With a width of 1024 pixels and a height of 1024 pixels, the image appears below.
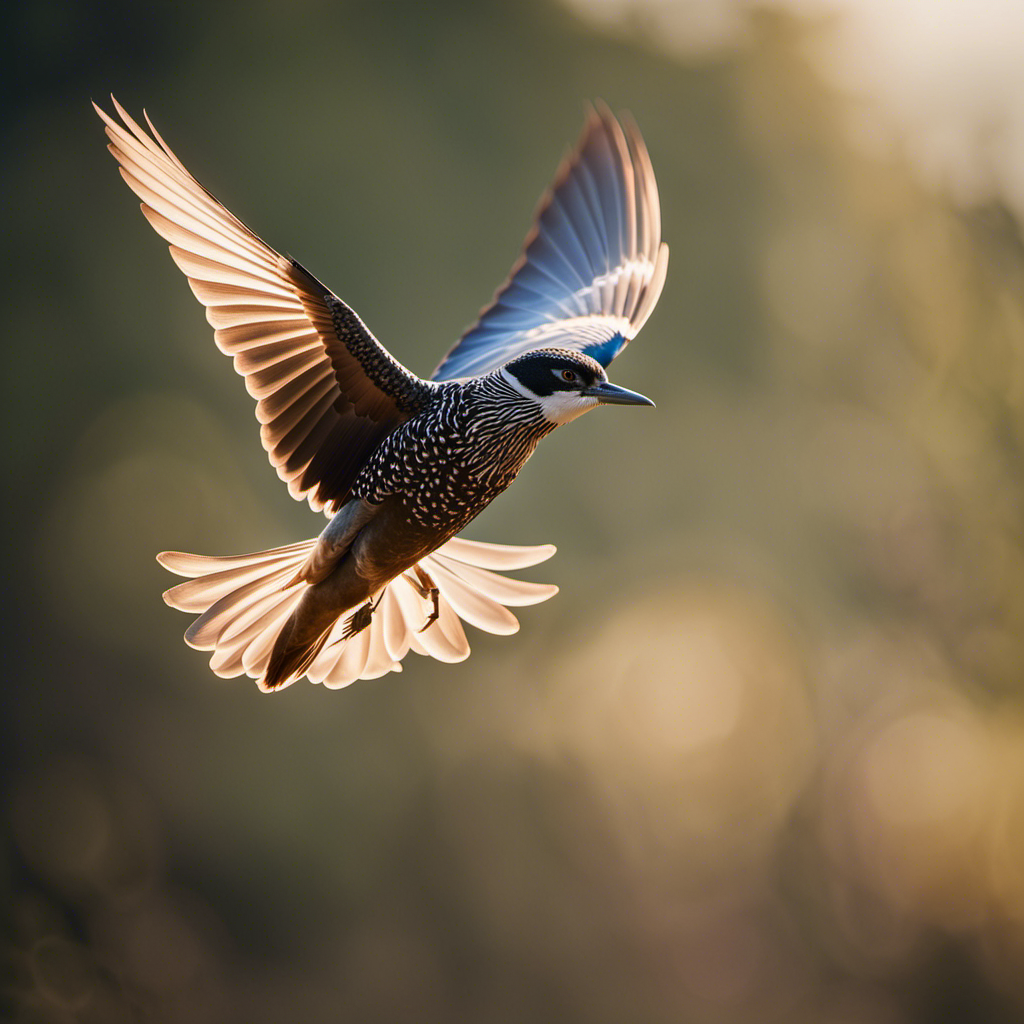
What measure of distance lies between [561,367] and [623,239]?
112 cm

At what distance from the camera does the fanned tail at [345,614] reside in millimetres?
2424

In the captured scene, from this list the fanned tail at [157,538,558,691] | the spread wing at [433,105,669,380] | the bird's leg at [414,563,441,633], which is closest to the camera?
the fanned tail at [157,538,558,691]

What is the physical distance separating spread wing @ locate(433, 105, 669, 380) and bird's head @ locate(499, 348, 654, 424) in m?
0.70

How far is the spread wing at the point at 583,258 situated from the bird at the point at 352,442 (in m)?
0.02

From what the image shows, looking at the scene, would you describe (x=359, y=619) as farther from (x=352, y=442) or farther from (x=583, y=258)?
(x=583, y=258)

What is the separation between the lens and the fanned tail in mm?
2424

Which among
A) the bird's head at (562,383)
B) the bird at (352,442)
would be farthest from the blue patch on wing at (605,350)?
the bird's head at (562,383)

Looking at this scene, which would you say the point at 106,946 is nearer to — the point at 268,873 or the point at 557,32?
the point at 268,873

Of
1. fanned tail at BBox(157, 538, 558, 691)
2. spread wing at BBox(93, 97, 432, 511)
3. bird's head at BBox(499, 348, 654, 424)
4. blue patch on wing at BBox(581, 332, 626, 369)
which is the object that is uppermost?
blue patch on wing at BBox(581, 332, 626, 369)

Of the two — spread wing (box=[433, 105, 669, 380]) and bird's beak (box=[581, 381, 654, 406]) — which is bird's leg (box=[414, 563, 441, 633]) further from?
bird's beak (box=[581, 381, 654, 406])

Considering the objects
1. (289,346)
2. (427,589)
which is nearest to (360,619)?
(427,589)

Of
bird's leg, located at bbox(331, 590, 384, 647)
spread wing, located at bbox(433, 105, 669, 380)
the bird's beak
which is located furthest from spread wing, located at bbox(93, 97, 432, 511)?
spread wing, located at bbox(433, 105, 669, 380)

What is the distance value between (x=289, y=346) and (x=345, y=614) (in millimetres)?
729

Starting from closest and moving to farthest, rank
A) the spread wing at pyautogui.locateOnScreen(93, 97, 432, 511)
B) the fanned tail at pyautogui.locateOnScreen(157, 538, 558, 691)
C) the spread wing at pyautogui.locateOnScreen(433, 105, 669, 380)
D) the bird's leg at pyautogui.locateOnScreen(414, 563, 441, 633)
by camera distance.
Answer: the spread wing at pyautogui.locateOnScreen(93, 97, 432, 511)
the fanned tail at pyautogui.locateOnScreen(157, 538, 558, 691)
the bird's leg at pyautogui.locateOnScreen(414, 563, 441, 633)
the spread wing at pyautogui.locateOnScreen(433, 105, 669, 380)
